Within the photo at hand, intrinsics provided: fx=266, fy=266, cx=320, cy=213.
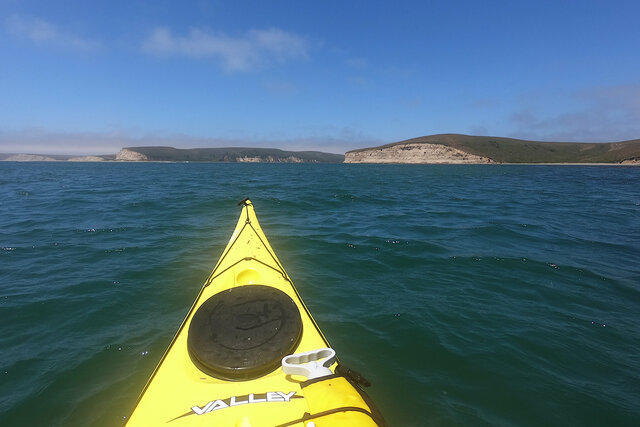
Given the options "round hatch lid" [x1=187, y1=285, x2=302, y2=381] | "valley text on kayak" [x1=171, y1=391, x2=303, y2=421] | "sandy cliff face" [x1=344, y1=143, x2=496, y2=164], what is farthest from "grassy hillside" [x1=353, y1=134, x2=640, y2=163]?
"valley text on kayak" [x1=171, y1=391, x2=303, y2=421]

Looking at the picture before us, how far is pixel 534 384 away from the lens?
13.2 ft

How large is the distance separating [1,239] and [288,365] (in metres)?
13.7

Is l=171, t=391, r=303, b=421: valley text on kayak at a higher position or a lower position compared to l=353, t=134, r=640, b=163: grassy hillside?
lower

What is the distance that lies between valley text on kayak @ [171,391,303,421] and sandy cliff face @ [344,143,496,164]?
15784cm

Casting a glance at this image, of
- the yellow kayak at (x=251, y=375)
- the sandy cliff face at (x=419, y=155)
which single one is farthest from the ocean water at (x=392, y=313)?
the sandy cliff face at (x=419, y=155)

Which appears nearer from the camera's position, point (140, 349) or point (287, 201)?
point (140, 349)

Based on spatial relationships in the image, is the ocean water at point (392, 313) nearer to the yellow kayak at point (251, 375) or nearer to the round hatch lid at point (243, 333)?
the yellow kayak at point (251, 375)

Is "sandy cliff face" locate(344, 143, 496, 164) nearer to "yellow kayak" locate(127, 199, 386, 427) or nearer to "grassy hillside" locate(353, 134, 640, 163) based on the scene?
"grassy hillside" locate(353, 134, 640, 163)

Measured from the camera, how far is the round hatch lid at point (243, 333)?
9.37 ft

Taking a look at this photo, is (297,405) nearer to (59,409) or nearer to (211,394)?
(211,394)

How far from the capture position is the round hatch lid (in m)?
2.86

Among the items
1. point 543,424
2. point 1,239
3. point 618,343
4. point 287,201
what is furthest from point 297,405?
point 287,201

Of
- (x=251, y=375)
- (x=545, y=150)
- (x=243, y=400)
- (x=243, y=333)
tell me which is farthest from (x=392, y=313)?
(x=545, y=150)

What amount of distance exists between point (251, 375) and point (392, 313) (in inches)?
150
